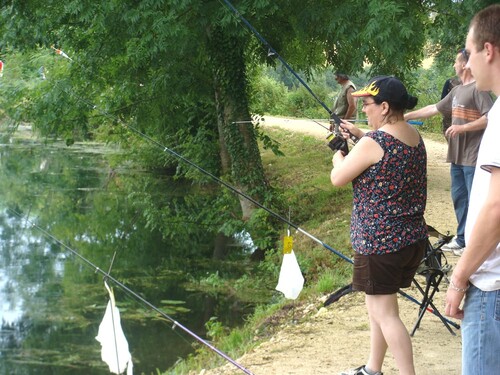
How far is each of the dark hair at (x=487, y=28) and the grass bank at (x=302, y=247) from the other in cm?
432

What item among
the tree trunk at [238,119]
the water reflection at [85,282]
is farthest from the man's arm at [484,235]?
the tree trunk at [238,119]

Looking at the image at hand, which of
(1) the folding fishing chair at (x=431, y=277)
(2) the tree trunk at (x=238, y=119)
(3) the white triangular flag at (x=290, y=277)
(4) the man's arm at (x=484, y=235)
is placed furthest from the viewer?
(2) the tree trunk at (x=238, y=119)

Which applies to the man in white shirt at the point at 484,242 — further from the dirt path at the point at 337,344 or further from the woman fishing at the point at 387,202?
the dirt path at the point at 337,344

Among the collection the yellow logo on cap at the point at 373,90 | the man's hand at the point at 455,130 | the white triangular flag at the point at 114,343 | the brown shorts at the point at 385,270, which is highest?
the man's hand at the point at 455,130

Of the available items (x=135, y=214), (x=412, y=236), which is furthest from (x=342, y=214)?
(x=412, y=236)

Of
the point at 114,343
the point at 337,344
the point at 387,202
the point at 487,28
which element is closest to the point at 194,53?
the point at 337,344

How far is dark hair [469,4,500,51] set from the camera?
2.82m

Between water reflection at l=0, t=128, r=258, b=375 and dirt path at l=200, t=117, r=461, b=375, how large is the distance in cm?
215

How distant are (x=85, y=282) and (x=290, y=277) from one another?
690cm

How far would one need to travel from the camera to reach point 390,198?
4.23m

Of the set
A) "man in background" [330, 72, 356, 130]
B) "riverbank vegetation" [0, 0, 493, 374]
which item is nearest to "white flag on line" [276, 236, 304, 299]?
"riverbank vegetation" [0, 0, 493, 374]

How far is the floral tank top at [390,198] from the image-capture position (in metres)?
4.20

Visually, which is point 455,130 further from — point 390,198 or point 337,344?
point 390,198

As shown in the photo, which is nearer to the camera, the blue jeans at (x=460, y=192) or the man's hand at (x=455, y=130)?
the man's hand at (x=455, y=130)
